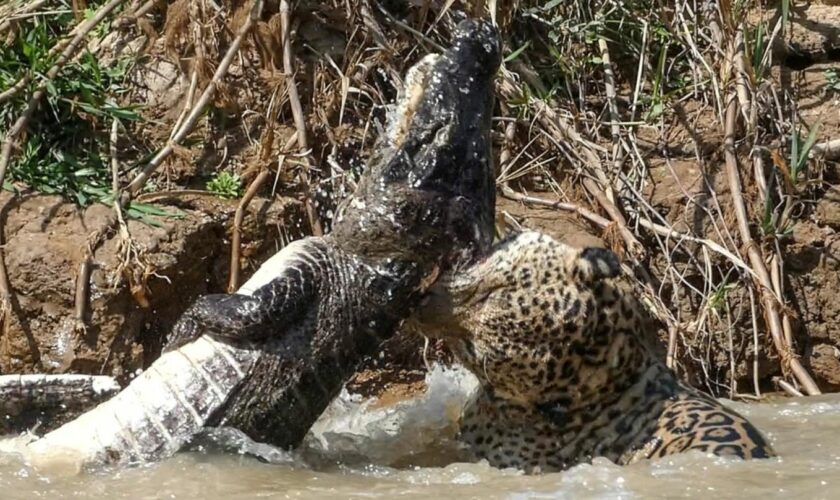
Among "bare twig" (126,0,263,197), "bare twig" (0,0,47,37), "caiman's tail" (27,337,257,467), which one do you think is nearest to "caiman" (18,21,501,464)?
"caiman's tail" (27,337,257,467)

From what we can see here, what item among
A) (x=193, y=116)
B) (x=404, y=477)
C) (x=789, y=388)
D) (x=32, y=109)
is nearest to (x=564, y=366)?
(x=404, y=477)

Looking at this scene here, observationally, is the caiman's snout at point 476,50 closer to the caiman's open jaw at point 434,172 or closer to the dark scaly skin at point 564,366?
the caiman's open jaw at point 434,172

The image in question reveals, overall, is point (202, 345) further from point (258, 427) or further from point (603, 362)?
point (603, 362)

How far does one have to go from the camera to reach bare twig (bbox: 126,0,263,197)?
639 cm

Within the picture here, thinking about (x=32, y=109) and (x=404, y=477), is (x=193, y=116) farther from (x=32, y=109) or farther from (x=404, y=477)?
(x=404, y=477)

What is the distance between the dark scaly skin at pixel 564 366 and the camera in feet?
14.4

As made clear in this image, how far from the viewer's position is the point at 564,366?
448 centimetres

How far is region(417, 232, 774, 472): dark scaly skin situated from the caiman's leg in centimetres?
38

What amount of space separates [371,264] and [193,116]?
233 centimetres

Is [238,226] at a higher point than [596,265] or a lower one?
higher

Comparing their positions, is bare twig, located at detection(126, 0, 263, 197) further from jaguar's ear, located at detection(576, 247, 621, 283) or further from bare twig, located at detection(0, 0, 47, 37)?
jaguar's ear, located at detection(576, 247, 621, 283)

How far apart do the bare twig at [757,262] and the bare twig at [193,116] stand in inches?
91.9

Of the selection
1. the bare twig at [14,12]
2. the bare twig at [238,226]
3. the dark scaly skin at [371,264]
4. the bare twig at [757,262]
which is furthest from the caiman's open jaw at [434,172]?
the bare twig at [14,12]

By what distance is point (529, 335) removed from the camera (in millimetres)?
4402
